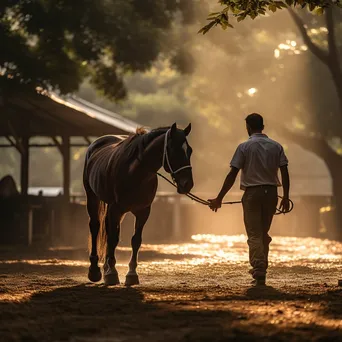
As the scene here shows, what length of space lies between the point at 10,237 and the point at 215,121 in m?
34.0

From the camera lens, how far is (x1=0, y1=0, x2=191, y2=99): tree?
24594 millimetres

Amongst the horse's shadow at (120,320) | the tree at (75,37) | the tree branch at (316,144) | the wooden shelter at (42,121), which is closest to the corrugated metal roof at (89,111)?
the wooden shelter at (42,121)

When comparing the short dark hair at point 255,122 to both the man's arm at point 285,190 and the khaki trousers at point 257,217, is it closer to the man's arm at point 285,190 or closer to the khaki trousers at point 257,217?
the man's arm at point 285,190

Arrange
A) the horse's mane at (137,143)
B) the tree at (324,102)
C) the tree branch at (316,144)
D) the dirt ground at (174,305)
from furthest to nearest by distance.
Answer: the tree branch at (316,144) → the tree at (324,102) → the horse's mane at (137,143) → the dirt ground at (174,305)

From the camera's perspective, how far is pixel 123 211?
12.2 metres

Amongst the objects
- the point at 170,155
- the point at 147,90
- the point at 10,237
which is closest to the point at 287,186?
the point at 170,155

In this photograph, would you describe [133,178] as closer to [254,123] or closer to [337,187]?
[254,123]

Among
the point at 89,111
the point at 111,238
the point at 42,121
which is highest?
the point at 89,111

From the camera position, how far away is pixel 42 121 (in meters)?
27.3

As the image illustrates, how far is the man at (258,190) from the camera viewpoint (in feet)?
37.3

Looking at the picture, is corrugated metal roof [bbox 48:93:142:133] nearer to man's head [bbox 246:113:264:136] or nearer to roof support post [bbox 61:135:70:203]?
roof support post [bbox 61:135:70:203]

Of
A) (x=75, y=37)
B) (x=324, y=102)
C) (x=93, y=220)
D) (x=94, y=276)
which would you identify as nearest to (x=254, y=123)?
(x=94, y=276)

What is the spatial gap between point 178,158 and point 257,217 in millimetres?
1123

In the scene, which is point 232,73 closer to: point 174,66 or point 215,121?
point 215,121
